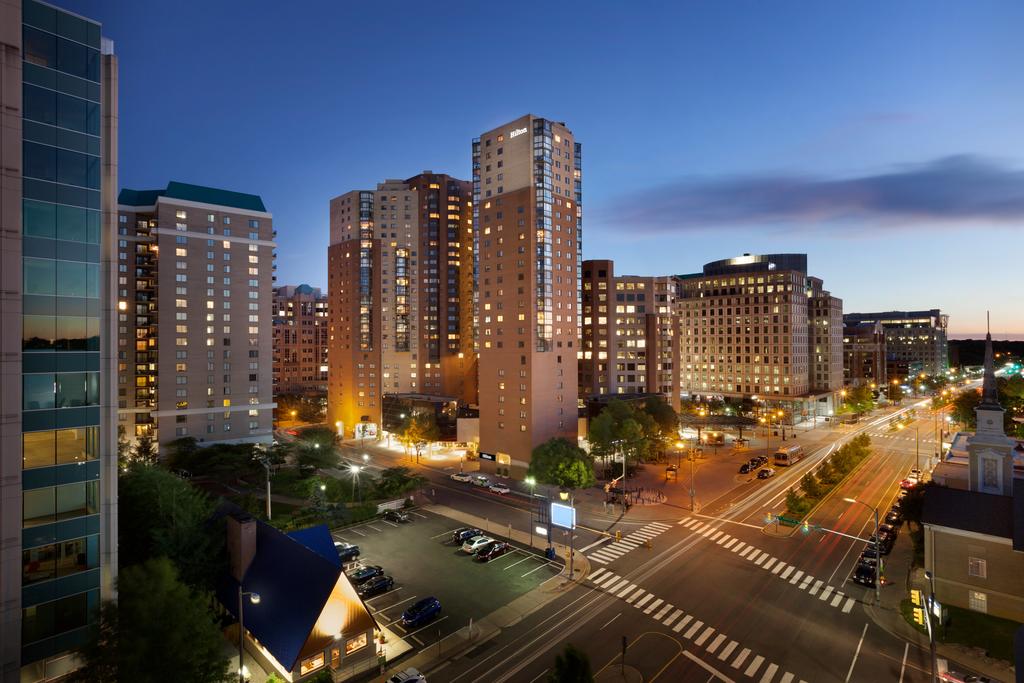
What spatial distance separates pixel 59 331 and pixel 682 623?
133ft

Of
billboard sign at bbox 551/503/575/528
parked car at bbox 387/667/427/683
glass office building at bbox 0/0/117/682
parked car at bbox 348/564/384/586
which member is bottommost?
parked car at bbox 348/564/384/586

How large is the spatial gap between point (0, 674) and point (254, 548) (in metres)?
12.7

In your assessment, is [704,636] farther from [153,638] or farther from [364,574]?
[153,638]

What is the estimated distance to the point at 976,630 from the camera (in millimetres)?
33094

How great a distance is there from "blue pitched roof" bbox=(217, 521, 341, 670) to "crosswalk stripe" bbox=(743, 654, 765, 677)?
2349cm

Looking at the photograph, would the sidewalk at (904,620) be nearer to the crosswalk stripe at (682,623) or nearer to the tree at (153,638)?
the crosswalk stripe at (682,623)

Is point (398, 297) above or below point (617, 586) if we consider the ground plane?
above

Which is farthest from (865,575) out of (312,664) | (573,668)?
(312,664)

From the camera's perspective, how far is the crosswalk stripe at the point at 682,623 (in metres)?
33.4

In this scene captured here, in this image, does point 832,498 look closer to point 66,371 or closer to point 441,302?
point 66,371

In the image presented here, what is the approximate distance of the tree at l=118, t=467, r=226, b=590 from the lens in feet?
112

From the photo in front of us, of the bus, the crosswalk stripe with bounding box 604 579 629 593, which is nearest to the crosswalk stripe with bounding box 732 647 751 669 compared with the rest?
the crosswalk stripe with bounding box 604 579 629 593

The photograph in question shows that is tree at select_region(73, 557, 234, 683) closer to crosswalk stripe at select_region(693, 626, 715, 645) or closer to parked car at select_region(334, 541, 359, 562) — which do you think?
parked car at select_region(334, 541, 359, 562)

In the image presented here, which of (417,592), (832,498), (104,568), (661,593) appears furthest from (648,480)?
(104,568)
